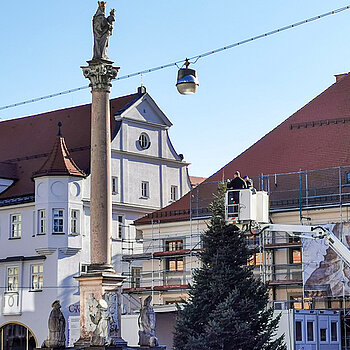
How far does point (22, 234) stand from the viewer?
54.0m

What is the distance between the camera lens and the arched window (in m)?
52.6

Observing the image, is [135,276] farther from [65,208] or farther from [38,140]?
[38,140]

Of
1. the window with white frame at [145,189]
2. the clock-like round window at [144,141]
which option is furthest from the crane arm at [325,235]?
the clock-like round window at [144,141]

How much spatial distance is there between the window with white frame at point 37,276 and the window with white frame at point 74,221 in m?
2.55

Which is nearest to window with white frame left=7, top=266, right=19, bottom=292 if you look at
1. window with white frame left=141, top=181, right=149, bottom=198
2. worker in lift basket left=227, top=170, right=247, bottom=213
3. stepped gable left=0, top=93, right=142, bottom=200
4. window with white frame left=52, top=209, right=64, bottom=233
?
window with white frame left=52, top=209, right=64, bottom=233

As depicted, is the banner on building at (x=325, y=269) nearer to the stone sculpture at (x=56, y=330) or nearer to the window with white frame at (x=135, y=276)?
the stone sculpture at (x=56, y=330)

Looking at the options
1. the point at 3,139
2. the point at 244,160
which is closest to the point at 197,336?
the point at 244,160

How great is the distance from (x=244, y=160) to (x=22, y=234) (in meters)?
14.1

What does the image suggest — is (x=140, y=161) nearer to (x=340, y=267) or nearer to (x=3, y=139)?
(x=3, y=139)

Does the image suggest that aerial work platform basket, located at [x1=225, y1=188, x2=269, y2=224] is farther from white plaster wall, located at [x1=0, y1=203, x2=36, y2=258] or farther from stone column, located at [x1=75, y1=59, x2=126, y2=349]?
white plaster wall, located at [x1=0, y1=203, x2=36, y2=258]

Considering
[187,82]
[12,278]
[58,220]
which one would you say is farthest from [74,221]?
[187,82]

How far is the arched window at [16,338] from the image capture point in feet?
172

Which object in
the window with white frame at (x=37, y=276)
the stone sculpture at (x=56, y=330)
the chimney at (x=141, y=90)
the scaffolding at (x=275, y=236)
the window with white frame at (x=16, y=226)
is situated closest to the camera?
the stone sculpture at (x=56, y=330)

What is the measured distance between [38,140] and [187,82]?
3700cm
